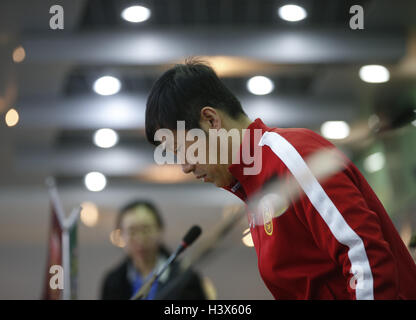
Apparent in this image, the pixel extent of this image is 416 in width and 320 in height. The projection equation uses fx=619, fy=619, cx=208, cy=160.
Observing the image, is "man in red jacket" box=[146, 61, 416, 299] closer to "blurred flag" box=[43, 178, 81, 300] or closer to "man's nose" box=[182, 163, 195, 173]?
"man's nose" box=[182, 163, 195, 173]

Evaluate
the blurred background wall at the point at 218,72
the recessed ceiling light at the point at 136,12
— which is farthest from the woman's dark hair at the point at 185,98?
the recessed ceiling light at the point at 136,12

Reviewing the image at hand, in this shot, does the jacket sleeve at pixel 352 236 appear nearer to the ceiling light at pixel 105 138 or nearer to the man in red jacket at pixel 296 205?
the man in red jacket at pixel 296 205

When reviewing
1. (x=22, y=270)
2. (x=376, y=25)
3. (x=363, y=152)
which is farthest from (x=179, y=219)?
(x=376, y=25)

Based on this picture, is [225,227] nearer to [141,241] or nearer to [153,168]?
[141,241]

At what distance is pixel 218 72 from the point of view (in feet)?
7.53

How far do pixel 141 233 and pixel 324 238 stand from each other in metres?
1.19

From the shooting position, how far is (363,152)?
2336mm

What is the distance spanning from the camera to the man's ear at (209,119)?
0.81 metres

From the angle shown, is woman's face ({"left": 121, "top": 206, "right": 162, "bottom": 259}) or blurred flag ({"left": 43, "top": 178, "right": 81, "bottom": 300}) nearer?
blurred flag ({"left": 43, "top": 178, "right": 81, "bottom": 300})

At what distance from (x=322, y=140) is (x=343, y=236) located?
0.14 metres

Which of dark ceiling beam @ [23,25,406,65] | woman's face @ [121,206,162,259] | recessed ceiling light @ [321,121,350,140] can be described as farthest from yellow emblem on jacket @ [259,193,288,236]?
recessed ceiling light @ [321,121,350,140]

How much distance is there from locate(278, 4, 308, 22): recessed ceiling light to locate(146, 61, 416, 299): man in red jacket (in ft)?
5.25

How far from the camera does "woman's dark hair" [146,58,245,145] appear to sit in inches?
31.3

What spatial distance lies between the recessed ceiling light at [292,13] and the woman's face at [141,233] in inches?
40.8
